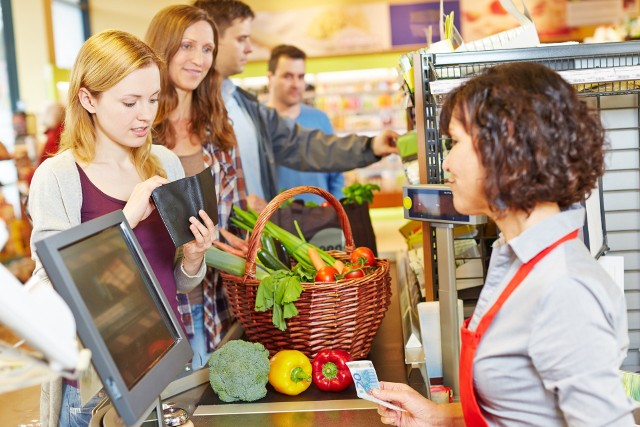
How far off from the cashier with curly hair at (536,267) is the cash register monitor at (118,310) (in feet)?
1.79

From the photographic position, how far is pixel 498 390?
127 centimetres

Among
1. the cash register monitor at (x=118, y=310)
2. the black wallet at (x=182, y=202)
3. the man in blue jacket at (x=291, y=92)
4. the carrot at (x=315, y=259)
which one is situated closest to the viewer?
the cash register monitor at (x=118, y=310)

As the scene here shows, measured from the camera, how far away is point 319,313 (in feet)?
6.53

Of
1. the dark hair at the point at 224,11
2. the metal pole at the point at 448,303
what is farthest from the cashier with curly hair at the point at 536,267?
the dark hair at the point at 224,11

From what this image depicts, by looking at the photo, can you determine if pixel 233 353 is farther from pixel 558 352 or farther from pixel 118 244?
pixel 558 352

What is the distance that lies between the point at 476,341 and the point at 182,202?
0.86 meters

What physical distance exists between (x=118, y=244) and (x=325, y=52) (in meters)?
10.9

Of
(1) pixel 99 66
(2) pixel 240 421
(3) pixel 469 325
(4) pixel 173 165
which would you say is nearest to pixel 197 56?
(4) pixel 173 165

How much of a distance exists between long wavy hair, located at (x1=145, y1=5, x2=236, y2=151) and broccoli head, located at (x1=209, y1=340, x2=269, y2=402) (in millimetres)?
1106

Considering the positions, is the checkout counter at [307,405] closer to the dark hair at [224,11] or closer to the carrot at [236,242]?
the carrot at [236,242]

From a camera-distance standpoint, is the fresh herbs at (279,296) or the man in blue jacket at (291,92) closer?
the fresh herbs at (279,296)

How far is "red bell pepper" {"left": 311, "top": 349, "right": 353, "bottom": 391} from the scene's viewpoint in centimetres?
192

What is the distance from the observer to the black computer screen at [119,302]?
1.18 metres

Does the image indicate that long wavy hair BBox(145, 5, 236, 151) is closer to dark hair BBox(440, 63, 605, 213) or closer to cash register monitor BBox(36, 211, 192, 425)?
cash register monitor BBox(36, 211, 192, 425)
